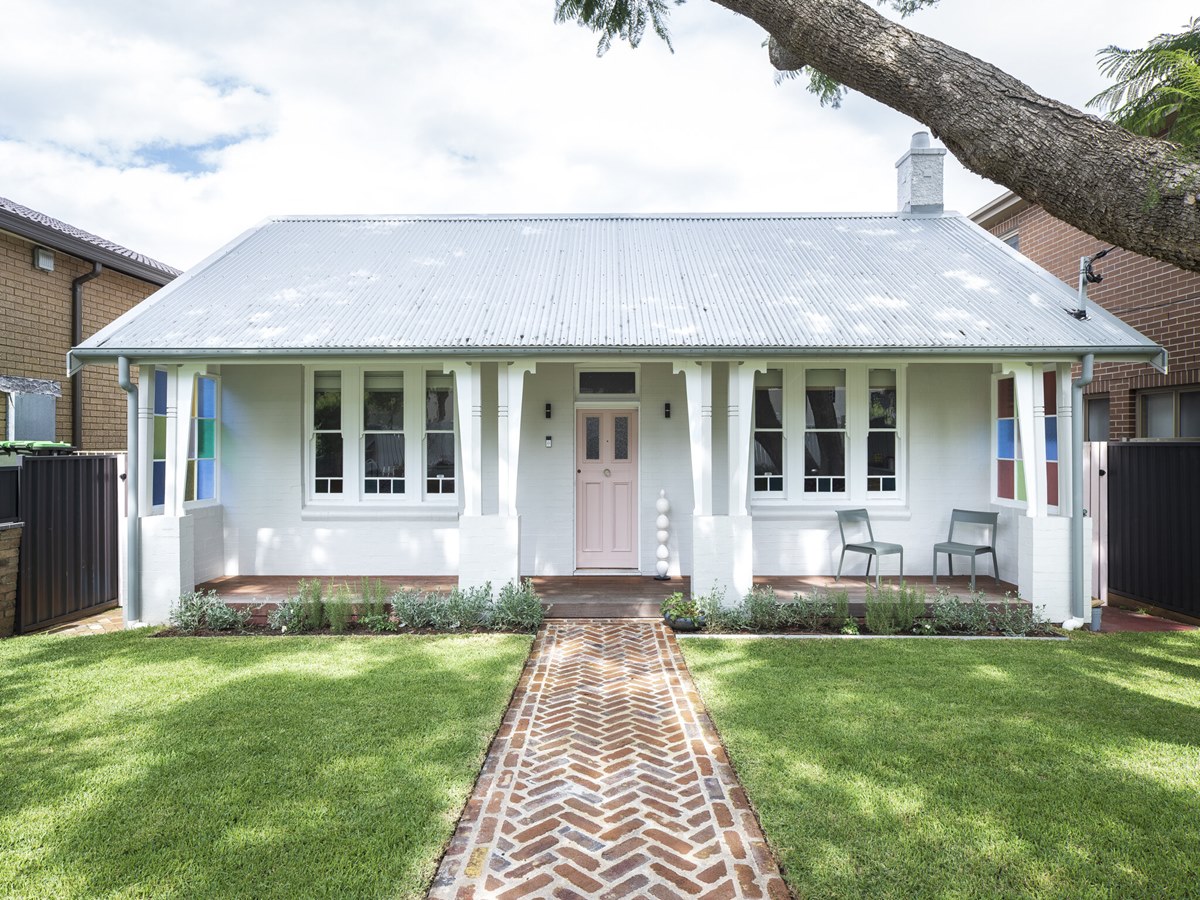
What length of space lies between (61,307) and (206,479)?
11.6ft

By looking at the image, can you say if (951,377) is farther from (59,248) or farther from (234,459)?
(59,248)

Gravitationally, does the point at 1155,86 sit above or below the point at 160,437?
above

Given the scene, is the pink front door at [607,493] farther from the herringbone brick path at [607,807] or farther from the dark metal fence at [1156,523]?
the dark metal fence at [1156,523]

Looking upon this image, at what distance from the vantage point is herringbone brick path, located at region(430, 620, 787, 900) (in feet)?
9.91

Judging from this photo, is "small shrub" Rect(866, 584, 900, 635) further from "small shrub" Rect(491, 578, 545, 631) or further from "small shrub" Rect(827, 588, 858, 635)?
"small shrub" Rect(491, 578, 545, 631)

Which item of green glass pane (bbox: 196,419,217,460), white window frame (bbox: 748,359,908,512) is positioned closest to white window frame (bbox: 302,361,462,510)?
green glass pane (bbox: 196,419,217,460)

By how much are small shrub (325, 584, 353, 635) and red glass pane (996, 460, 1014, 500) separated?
797 centimetres

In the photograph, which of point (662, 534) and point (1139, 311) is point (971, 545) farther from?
point (1139, 311)

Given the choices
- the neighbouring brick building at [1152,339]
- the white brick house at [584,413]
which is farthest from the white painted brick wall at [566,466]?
the neighbouring brick building at [1152,339]

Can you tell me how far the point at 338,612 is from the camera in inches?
281

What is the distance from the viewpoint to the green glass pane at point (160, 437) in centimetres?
813

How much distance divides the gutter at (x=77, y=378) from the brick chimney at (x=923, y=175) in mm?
12354

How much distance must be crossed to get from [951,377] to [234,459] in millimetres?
9463

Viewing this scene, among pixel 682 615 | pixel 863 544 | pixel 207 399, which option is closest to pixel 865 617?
pixel 863 544
